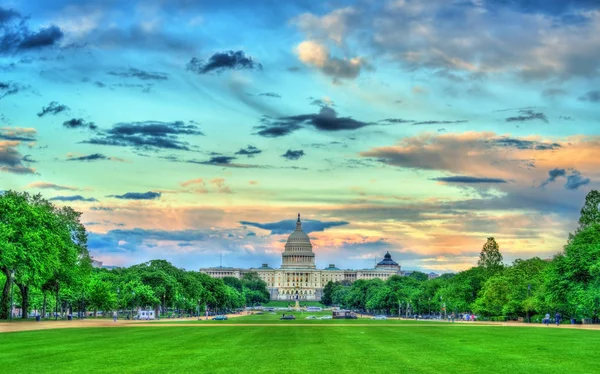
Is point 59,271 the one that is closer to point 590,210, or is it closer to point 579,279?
point 579,279

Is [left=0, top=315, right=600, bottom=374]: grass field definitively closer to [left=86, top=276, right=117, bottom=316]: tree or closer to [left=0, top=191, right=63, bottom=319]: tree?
[left=0, top=191, right=63, bottom=319]: tree

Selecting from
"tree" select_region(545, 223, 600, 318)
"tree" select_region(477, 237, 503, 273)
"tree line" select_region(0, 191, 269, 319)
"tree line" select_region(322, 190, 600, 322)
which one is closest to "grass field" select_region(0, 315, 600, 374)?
"tree" select_region(545, 223, 600, 318)

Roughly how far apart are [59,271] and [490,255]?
84.4m

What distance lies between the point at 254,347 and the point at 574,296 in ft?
179

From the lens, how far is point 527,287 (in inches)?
4449

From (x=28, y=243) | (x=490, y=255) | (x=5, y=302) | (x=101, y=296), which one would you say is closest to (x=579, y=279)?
(x=490, y=255)

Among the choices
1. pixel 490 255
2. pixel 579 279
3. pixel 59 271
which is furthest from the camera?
pixel 490 255

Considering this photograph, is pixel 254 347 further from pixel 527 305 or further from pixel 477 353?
pixel 527 305

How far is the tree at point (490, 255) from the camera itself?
143 metres

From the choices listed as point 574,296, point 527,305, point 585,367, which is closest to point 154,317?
point 527,305

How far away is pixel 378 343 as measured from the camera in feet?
157

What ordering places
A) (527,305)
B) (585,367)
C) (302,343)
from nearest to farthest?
(585,367)
(302,343)
(527,305)

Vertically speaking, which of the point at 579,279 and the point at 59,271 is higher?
the point at 59,271

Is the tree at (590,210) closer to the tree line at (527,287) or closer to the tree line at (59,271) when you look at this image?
the tree line at (527,287)
